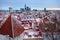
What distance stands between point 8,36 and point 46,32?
504mm

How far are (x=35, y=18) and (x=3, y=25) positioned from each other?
433 millimetres

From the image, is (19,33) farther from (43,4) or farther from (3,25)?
(43,4)

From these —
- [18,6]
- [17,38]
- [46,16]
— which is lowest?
[17,38]

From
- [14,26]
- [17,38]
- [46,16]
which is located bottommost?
[17,38]

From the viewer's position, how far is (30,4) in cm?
153

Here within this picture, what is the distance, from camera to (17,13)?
1502 millimetres

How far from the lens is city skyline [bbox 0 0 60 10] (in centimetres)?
150

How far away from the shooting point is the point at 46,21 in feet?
5.03

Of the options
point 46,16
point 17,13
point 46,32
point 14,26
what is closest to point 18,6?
point 17,13

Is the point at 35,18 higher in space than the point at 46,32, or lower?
higher

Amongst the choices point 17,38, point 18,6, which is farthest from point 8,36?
point 18,6

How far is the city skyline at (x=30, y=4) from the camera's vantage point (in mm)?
1501

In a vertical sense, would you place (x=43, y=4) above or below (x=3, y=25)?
above

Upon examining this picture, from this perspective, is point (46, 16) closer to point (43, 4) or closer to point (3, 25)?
point (43, 4)
